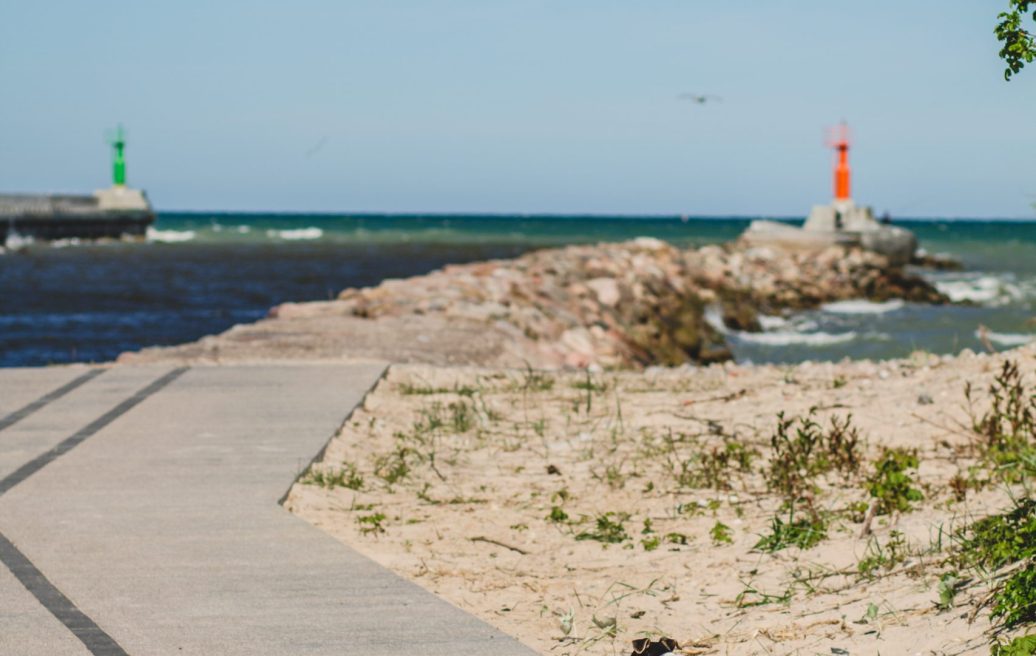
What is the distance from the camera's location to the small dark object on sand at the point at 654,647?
3.98 meters

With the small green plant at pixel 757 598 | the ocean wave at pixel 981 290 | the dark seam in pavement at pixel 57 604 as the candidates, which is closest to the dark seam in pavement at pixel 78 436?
the dark seam in pavement at pixel 57 604

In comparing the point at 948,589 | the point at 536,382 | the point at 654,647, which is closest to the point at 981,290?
the point at 536,382

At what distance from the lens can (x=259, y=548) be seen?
4906mm

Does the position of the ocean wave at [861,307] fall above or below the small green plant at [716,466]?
below

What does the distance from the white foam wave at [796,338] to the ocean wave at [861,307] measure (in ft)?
14.8

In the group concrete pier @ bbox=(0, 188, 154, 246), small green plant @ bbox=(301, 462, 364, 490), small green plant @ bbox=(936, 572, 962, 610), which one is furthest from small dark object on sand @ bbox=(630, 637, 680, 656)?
concrete pier @ bbox=(0, 188, 154, 246)

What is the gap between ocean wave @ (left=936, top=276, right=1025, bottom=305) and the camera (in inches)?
1175

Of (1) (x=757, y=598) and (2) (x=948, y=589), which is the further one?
(1) (x=757, y=598)

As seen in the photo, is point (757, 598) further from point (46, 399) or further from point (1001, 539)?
point (46, 399)

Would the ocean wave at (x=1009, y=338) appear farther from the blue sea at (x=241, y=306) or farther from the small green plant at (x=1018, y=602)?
the small green plant at (x=1018, y=602)

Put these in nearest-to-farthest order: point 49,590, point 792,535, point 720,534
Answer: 1. point 49,590
2. point 792,535
3. point 720,534

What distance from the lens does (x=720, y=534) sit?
5.45 metres

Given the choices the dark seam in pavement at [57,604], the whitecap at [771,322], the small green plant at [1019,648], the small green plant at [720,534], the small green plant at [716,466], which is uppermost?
the small green plant at [1019,648]

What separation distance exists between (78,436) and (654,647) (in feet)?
13.8
